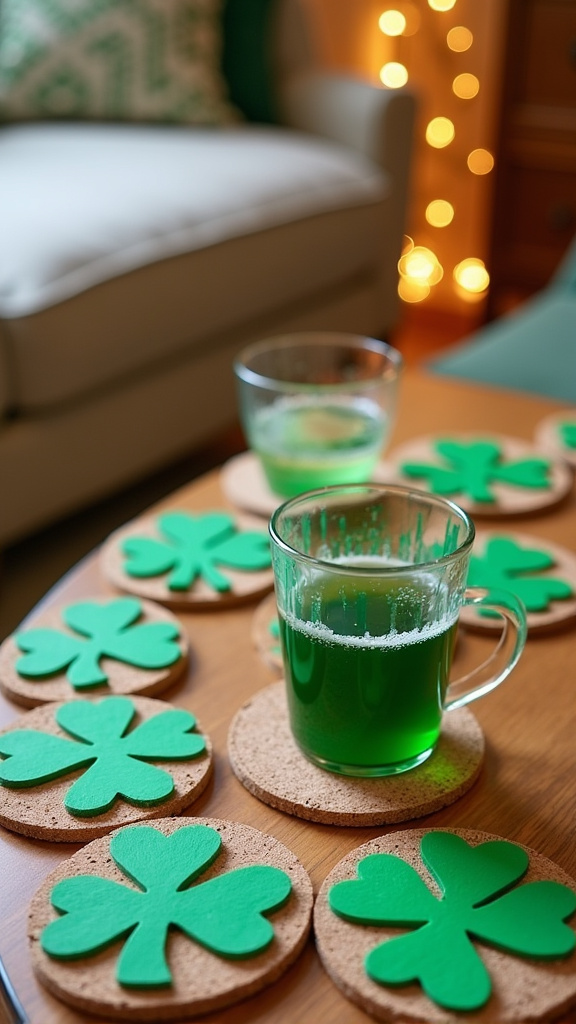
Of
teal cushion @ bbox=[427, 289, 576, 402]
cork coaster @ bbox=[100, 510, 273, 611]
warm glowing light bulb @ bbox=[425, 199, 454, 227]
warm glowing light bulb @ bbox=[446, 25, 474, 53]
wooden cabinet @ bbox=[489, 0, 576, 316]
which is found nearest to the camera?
cork coaster @ bbox=[100, 510, 273, 611]

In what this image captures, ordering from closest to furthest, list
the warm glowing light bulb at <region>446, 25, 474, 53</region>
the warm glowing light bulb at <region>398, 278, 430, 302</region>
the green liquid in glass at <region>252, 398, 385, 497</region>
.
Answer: the green liquid in glass at <region>252, 398, 385, 497</region> → the warm glowing light bulb at <region>446, 25, 474, 53</region> → the warm glowing light bulb at <region>398, 278, 430, 302</region>

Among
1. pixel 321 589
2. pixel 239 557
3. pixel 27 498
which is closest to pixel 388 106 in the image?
pixel 27 498

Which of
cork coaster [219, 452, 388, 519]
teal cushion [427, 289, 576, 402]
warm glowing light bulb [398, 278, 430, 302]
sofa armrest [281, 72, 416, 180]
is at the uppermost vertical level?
sofa armrest [281, 72, 416, 180]

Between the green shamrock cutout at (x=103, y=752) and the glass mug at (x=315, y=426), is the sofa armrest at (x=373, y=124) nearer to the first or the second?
the glass mug at (x=315, y=426)

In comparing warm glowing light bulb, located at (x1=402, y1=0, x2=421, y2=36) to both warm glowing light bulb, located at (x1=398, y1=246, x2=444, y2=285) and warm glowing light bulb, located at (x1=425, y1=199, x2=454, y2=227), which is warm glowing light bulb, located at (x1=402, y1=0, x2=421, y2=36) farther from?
warm glowing light bulb, located at (x1=398, y1=246, x2=444, y2=285)

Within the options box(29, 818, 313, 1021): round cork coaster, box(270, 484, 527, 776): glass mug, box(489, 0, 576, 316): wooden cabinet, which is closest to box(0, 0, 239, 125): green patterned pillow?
box(489, 0, 576, 316): wooden cabinet

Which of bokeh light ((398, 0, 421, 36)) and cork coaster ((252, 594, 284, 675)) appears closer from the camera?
cork coaster ((252, 594, 284, 675))

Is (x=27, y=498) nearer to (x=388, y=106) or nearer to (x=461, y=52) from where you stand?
(x=388, y=106)
